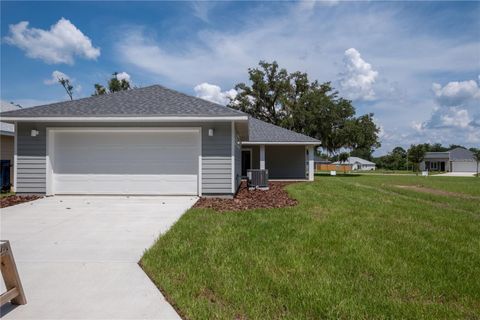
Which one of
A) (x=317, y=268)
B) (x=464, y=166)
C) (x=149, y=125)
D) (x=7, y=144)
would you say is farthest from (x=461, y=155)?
(x=7, y=144)

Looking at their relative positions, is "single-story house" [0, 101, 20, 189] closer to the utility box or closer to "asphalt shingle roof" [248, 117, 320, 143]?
the utility box

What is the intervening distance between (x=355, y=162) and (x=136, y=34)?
7974 centimetres

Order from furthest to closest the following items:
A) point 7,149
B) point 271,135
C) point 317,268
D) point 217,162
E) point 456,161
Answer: point 456,161 → point 271,135 → point 7,149 → point 217,162 → point 317,268

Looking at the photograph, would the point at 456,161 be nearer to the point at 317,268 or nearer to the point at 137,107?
the point at 137,107

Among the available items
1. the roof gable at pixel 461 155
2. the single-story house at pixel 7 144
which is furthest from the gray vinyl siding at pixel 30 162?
the roof gable at pixel 461 155

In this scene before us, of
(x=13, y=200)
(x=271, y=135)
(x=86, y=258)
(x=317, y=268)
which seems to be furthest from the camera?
(x=271, y=135)

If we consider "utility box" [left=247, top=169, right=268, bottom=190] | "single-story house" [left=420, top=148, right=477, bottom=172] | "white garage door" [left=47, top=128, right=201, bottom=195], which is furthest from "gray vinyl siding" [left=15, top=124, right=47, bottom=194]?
"single-story house" [left=420, top=148, right=477, bottom=172]

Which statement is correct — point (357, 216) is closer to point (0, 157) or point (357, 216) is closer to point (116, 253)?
point (116, 253)

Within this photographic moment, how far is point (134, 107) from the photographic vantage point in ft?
34.8

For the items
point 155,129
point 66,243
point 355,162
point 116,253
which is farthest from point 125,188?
point 355,162

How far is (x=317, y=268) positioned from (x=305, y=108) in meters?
30.8

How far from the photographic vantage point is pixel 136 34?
1134 centimetres

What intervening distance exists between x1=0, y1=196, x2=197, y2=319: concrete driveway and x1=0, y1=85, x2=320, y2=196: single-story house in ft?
7.29

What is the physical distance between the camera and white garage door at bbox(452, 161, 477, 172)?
5701cm
